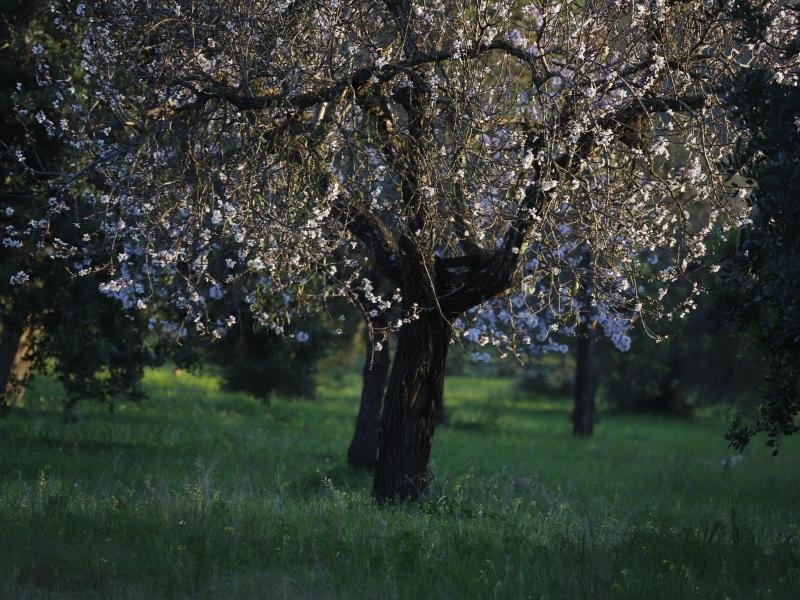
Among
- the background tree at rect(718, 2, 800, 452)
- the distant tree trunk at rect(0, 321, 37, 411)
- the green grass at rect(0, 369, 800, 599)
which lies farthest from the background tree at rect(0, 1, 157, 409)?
the background tree at rect(718, 2, 800, 452)

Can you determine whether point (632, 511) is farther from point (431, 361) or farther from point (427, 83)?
point (427, 83)

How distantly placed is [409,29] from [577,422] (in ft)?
63.8

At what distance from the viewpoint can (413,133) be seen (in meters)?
10.6

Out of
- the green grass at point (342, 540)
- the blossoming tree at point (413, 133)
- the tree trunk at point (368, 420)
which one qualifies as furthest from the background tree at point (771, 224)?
the tree trunk at point (368, 420)

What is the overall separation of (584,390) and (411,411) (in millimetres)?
17029

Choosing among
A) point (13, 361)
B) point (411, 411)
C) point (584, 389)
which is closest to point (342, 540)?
point (411, 411)

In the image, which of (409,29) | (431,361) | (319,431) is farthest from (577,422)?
(409,29)

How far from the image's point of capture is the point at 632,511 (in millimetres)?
14258

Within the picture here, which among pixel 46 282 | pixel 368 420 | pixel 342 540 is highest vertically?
pixel 46 282

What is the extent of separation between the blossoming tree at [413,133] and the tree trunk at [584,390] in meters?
16.4

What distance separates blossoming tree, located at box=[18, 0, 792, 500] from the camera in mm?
9758

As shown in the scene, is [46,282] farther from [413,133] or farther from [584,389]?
[584,389]

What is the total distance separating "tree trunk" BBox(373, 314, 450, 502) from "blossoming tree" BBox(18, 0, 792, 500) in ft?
1.55

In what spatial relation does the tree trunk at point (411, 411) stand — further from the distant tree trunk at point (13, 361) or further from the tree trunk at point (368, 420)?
the distant tree trunk at point (13, 361)
